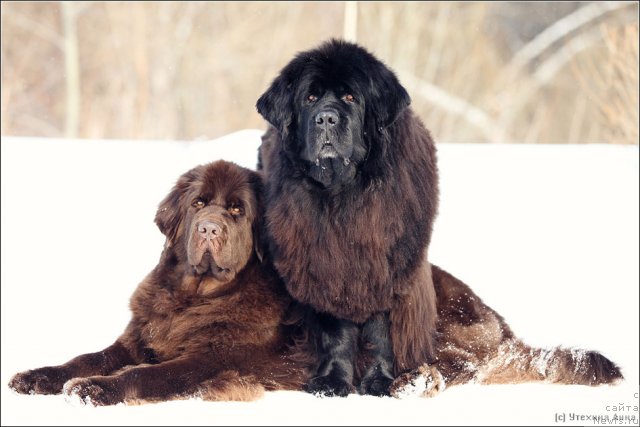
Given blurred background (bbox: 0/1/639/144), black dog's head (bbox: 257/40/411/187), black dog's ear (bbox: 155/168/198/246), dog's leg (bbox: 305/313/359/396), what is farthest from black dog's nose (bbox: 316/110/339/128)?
blurred background (bbox: 0/1/639/144)

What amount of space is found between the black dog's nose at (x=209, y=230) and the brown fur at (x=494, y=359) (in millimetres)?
1148

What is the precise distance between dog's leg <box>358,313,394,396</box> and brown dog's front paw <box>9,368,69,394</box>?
1.35 metres

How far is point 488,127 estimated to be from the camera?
42.4 feet

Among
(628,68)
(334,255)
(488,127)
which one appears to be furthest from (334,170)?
(488,127)

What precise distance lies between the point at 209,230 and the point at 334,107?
2.58 feet

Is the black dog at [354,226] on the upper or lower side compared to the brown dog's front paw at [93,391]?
upper

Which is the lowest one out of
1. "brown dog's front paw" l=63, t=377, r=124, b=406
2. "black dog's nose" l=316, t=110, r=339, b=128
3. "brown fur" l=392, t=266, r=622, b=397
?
"brown dog's front paw" l=63, t=377, r=124, b=406

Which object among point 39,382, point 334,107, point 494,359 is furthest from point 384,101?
point 39,382

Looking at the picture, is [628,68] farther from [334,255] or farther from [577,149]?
[334,255]

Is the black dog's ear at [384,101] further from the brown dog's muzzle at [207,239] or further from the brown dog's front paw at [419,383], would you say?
the brown dog's front paw at [419,383]

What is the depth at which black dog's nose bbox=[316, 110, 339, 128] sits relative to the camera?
3873 millimetres

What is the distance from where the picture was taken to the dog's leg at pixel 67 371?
3910 millimetres

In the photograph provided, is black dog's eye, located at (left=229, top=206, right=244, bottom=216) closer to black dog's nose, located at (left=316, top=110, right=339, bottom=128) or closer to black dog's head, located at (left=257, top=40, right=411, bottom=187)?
black dog's head, located at (left=257, top=40, right=411, bottom=187)

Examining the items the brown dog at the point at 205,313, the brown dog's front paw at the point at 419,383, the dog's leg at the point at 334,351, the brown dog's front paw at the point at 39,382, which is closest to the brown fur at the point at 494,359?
the brown dog's front paw at the point at 419,383
